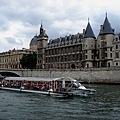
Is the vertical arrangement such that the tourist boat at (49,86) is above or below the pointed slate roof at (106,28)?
below

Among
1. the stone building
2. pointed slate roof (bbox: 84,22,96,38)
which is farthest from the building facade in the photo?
the stone building

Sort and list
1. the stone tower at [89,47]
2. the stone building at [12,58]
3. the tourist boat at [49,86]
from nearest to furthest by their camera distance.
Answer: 1. the tourist boat at [49,86]
2. the stone tower at [89,47]
3. the stone building at [12,58]

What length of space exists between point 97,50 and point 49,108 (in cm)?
5828

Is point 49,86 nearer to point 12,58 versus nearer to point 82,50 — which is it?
point 82,50

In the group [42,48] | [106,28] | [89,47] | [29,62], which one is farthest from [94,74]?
[29,62]

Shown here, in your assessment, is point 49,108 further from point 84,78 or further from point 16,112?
point 84,78

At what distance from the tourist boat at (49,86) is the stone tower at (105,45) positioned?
33.2 m

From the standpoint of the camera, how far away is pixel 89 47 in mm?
85688

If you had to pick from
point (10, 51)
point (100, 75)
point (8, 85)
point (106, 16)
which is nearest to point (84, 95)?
point (8, 85)

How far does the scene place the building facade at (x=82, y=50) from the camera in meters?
80.2

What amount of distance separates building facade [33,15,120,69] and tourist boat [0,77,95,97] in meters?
33.2

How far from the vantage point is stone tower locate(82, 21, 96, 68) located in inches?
3366

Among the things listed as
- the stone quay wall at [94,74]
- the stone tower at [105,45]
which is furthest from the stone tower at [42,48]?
the stone tower at [105,45]

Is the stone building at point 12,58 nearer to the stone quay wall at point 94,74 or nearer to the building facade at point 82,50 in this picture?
the building facade at point 82,50
